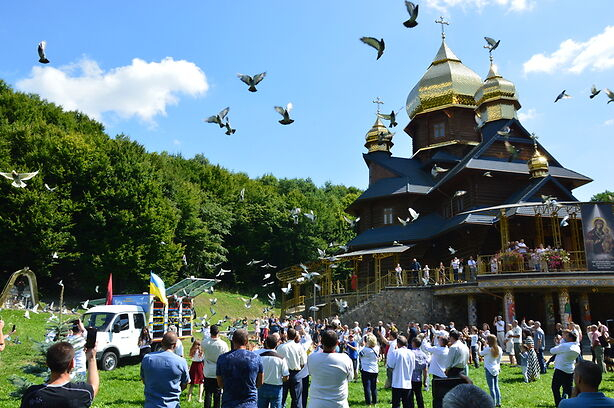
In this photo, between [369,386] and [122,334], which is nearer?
[369,386]

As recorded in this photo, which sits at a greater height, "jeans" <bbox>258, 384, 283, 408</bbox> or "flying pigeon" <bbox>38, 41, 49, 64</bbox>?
"flying pigeon" <bbox>38, 41, 49, 64</bbox>

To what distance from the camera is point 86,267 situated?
36.8 m

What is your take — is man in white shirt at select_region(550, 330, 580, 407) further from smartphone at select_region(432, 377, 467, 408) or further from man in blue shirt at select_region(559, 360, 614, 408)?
smartphone at select_region(432, 377, 467, 408)

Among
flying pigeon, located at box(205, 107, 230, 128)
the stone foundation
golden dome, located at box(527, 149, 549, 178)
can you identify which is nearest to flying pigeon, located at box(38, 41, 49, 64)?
flying pigeon, located at box(205, 107, 230, 128)

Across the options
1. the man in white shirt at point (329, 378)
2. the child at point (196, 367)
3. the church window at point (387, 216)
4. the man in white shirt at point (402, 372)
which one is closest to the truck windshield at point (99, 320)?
the child at point (196, 367)

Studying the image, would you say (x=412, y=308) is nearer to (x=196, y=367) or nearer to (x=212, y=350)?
(x=196, y=367)

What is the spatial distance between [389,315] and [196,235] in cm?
2611

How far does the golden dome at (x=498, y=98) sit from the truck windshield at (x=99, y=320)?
30517mm

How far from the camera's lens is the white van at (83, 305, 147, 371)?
54.6ft

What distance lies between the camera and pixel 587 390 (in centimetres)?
402

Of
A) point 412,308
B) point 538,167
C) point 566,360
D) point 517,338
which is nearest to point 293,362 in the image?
point 566,360

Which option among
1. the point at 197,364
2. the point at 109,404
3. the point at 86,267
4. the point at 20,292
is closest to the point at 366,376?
the point at 197,364

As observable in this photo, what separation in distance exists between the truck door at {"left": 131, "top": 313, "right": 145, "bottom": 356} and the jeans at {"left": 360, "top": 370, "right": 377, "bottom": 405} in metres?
9.43

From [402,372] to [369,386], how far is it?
89.6 inches
